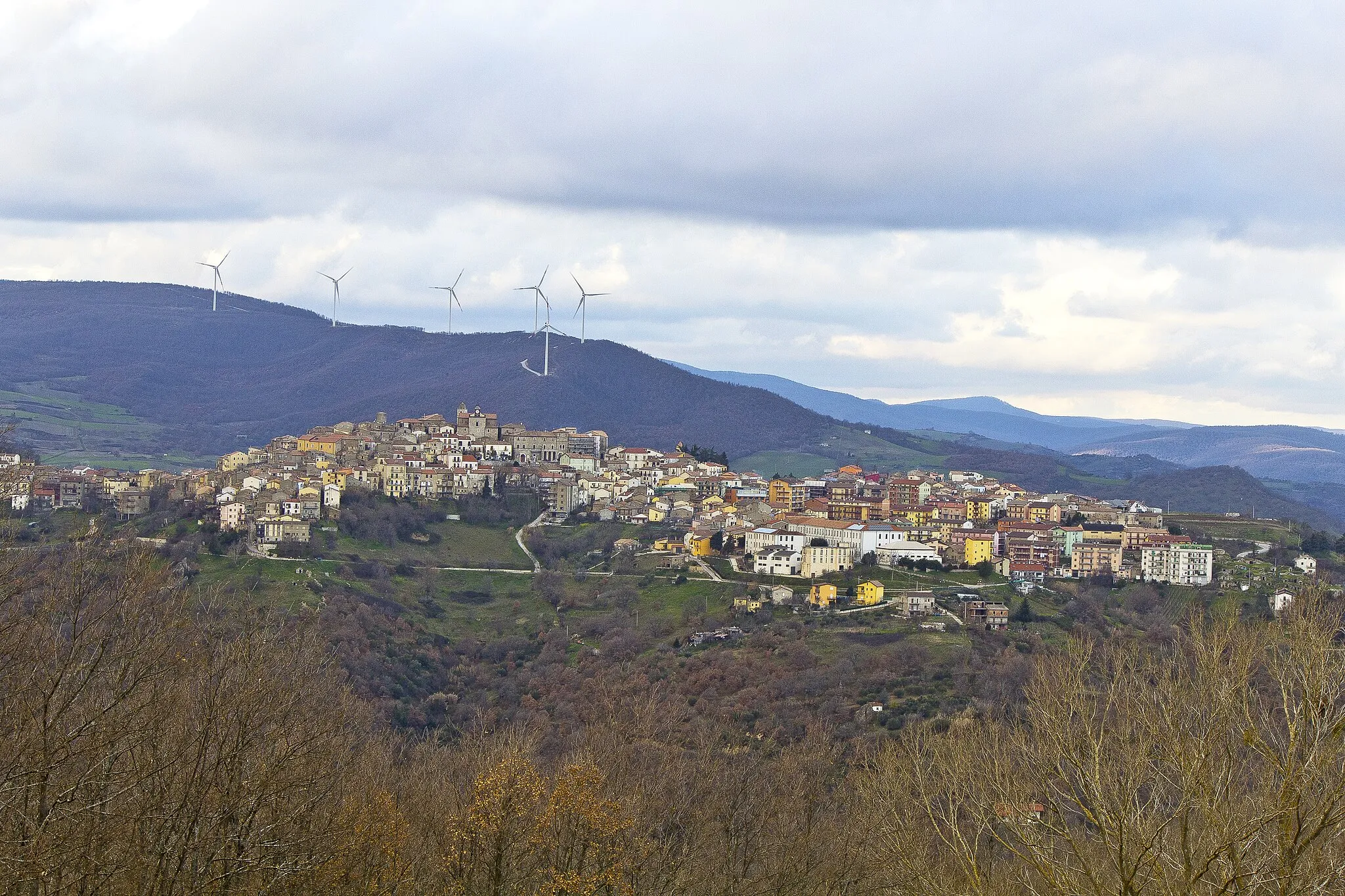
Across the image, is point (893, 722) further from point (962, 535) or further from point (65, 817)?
point (65, 817)

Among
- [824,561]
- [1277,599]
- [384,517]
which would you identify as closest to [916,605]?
[824,561]

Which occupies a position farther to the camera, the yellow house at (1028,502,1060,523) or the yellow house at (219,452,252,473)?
the yellow house at (219,452,252,473)

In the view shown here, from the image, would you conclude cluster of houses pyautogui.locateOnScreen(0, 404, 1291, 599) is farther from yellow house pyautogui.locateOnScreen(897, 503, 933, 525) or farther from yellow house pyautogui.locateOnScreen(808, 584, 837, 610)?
yellow house pyautogui.locateOnScreen(808, 584, 837, 610)

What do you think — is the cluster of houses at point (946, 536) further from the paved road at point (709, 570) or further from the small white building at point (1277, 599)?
the small white building at point (1277, 599)

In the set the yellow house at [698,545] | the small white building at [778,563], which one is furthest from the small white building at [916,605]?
the yellow house at [698,545]

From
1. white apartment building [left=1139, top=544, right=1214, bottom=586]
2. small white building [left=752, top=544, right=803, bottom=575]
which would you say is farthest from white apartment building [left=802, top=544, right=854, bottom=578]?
white apartment building [left=1139, top=544, right=1214, bottom=586]

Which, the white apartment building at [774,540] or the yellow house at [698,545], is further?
the yellow house at [698,545]

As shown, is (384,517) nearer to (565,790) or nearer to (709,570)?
(709,570)
